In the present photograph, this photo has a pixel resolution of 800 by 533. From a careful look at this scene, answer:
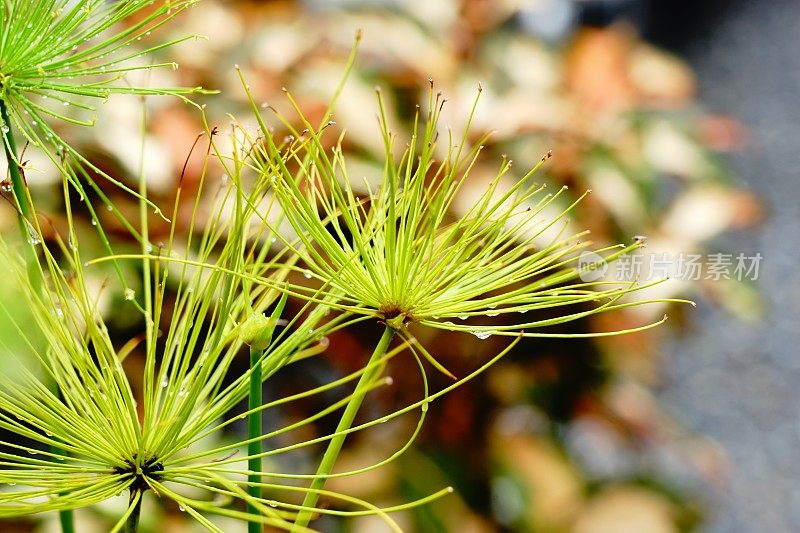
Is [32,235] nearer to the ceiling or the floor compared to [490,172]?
nearer to the floor

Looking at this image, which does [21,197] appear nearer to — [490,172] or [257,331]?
[257,331]

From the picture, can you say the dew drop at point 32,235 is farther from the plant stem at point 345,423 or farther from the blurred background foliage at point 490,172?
the blurred background foliage at point 490,172

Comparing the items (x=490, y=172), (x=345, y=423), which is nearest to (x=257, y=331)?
(x=345, y=423)

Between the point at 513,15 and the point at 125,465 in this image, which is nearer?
the point at 125,465

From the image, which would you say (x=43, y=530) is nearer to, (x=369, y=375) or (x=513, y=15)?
(x=369, y=375)

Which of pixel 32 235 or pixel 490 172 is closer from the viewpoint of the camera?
pixel 32 235

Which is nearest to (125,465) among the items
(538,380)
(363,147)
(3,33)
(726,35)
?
(3,33)

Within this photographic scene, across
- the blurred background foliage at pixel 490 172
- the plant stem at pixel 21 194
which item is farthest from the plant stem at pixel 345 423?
the blurred background foliage at pixel 490 172

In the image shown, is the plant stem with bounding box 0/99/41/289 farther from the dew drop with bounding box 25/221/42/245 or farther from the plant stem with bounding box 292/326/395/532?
Result: the plant stem with bounding box 292/326/395/532
